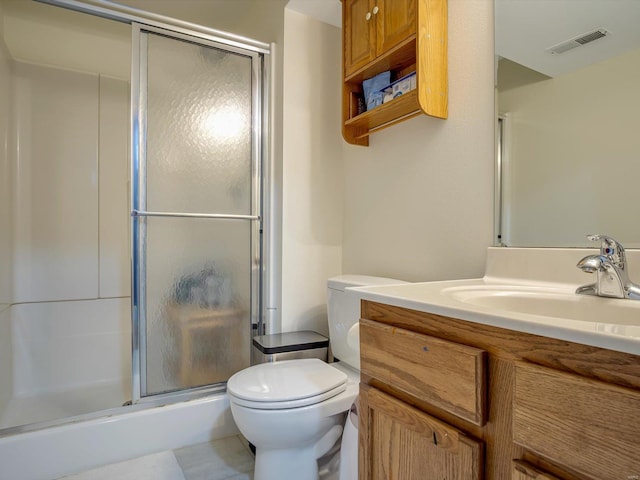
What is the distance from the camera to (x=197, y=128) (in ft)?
5.67

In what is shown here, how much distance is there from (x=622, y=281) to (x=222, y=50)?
1.85 m

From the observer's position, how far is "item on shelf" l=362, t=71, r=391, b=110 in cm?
149

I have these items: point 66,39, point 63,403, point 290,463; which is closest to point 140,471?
point 290,463

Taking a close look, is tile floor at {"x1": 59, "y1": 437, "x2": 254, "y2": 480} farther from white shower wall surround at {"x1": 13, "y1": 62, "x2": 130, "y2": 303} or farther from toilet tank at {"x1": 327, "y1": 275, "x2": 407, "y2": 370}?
white shower wall surround at {"x1": 13, "y1": 62, "x2": 130, "y2": 303}

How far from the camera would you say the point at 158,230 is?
1632 mm

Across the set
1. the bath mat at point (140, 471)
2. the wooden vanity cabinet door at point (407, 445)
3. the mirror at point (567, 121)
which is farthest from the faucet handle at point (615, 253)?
the bath mat at point (140, 471)

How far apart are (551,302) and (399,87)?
949 mm

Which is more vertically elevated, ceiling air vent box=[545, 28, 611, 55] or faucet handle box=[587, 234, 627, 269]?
ceiling air vent box=[545, 28, 611, 55]

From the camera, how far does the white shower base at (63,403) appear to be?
193cm

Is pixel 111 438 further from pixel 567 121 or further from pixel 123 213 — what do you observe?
pixel 567 121

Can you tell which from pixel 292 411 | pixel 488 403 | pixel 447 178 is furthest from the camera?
pixel 447 178

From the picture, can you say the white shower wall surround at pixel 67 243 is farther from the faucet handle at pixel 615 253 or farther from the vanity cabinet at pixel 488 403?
the faucet handle at pixel 615 253

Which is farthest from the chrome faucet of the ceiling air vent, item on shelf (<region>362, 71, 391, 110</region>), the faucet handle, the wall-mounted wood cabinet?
item on shelf (<region>362, 71, 391, 110</region>)

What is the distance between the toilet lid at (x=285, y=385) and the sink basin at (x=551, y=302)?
0.62 m
